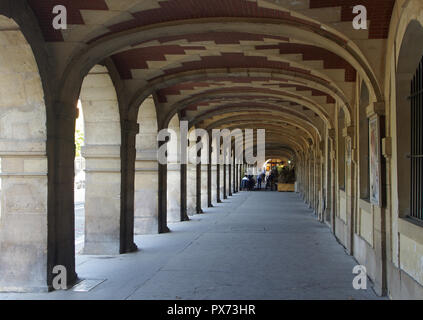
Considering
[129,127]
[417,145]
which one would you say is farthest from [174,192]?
[417,145]

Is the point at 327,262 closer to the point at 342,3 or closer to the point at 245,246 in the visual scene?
the point at 245,246

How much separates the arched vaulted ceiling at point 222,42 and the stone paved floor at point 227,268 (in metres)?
2.47

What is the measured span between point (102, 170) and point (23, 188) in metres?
2.50

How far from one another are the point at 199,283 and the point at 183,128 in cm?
825

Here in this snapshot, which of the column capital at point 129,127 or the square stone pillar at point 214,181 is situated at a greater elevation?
the column capital at point 129,127

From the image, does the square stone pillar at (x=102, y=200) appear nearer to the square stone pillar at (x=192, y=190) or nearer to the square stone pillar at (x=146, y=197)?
the square stone pillar at (x=146, y=197)

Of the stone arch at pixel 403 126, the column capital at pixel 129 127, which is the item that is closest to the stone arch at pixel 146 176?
the column capital at pixel 129 127

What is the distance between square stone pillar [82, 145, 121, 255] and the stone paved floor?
359 millimetres

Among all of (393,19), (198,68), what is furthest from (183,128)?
(393,19)

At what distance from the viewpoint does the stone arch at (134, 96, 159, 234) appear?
1064 cm

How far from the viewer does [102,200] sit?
825 cm

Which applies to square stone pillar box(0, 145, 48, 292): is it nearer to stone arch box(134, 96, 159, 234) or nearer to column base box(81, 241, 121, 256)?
column base box(81, 241, 121, 256)

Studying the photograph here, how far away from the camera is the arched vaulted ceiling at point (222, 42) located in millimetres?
5430
